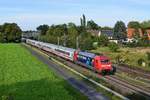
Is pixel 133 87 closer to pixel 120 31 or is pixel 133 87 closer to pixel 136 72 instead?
pixel 136 72

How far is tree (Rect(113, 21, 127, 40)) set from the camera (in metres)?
175

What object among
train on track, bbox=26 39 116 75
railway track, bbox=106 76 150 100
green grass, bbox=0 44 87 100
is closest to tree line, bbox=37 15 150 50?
train on track, bbox=26 39 116 75

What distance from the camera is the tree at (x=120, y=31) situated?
175 metres

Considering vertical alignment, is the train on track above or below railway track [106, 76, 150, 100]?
above

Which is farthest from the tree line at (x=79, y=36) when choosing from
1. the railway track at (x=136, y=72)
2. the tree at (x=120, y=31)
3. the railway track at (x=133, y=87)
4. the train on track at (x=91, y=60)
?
the railway track at (x=133, y=87)

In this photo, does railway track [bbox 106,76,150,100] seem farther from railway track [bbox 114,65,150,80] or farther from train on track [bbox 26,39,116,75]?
railway track [bbox 114,65,150,80]

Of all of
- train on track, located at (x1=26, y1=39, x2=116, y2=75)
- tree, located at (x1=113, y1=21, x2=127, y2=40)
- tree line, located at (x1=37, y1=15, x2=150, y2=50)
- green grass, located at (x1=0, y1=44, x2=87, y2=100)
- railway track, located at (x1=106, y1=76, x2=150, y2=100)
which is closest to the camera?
green grass, located at (x1=0, y1=44, x2=87, y2=100)

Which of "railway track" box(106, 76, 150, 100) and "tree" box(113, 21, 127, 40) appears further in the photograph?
"tree" box(113, 21, 127, 40)

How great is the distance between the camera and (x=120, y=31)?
604 feet

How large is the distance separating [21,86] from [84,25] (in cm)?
11570

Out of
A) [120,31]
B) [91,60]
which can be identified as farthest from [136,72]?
[120,31]

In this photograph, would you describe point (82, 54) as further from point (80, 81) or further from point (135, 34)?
point (135, 34)

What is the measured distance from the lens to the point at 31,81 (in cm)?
4034

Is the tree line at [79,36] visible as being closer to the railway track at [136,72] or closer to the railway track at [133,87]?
the railway track at [136,72]
